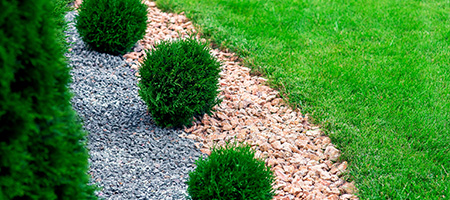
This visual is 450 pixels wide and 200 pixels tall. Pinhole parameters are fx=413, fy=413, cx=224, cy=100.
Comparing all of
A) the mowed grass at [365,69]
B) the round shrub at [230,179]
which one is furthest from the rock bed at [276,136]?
the round shrub at [230,179]

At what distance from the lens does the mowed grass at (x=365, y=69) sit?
143 inches

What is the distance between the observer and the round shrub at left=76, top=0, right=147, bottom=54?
4.61 m

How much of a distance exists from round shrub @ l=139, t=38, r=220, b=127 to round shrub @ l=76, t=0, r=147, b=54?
103 centimetres

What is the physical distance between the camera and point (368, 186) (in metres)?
3.40

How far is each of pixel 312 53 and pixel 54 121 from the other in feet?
13.5

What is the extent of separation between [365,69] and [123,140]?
297 cm

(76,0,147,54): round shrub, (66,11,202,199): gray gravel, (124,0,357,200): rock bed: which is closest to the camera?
(66,11,202,199): gray gravel

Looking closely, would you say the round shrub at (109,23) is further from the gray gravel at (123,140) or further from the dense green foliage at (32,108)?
the dense green foliage at (32,108)

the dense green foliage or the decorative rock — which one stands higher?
the dense green foliage

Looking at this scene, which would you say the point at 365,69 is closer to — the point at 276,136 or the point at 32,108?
the point at 276,136

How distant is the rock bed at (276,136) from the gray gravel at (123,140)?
0.26 metres

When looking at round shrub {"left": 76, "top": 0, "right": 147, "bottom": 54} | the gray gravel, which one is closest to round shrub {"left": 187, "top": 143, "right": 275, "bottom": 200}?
the gray gravel

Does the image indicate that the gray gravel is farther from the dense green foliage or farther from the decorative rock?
the dense green foliage

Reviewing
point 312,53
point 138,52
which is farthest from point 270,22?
point 138,52
